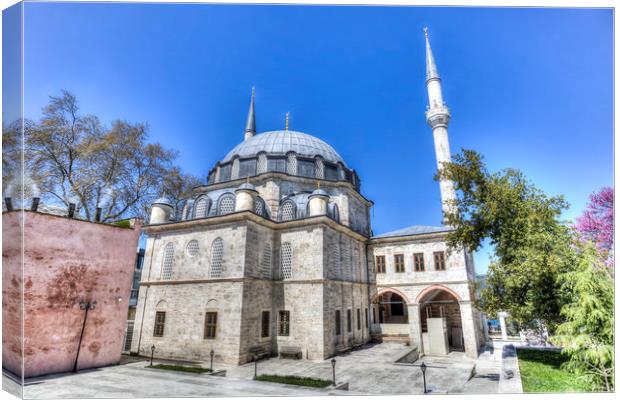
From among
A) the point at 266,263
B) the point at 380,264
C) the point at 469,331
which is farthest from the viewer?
the point at 380,264

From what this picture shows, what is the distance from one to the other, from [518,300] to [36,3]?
14109 mm

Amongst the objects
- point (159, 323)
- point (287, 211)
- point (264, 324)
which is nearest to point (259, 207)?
point (287, 211)

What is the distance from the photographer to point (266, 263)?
13.7 metres

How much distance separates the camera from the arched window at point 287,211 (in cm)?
1521

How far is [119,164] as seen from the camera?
42.8ft

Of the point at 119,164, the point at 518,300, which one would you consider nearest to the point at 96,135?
the point at 119,164

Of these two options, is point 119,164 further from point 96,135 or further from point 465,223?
point 465,223

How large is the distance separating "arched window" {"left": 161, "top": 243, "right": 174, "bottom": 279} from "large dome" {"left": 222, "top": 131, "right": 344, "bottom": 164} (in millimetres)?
6880

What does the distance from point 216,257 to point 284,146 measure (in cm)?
868

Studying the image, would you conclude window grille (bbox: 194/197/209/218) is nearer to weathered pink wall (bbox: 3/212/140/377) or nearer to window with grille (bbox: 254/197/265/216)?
window with grille (bbox: 254/197/265/216)

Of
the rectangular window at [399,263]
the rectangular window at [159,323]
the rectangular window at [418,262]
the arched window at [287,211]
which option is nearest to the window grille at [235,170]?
the arched window at [287,211]

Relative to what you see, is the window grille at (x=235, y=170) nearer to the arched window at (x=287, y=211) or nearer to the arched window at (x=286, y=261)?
the arched window at (x=287, y=211)

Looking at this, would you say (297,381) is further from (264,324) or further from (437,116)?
(437,116)

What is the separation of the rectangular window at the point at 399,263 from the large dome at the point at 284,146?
7.15m
